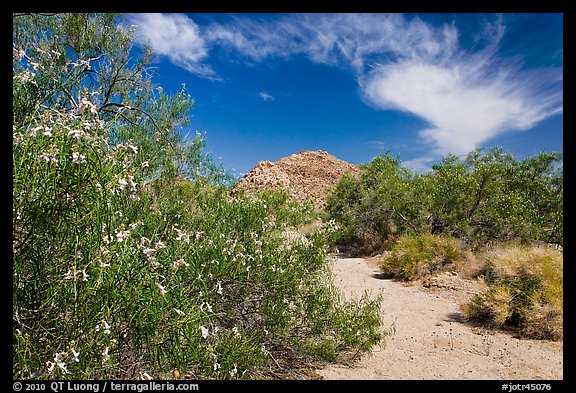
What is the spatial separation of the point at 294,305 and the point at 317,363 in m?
1.10

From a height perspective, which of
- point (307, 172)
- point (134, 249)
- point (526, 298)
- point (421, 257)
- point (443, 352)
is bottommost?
point (443, 352)

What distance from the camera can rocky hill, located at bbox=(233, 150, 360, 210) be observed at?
37.2 meters

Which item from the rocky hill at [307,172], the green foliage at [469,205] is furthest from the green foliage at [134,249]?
the rocky hill at [307,172]

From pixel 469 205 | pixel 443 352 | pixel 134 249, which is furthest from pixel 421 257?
pixel 134 249

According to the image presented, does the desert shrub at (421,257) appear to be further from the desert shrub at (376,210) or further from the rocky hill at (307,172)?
the rocky hill at (307,172)

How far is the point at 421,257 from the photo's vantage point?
12.8m

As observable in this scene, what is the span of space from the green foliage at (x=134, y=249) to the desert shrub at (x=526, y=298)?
3.39 m

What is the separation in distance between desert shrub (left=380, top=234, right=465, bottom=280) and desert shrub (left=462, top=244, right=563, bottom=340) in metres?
3.27

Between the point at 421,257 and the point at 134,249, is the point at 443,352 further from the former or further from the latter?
the point at 134,249

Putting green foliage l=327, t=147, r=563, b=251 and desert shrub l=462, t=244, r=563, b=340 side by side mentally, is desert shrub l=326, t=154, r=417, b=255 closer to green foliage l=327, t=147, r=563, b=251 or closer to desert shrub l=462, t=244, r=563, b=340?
green foliage l=327, t=147, r=563, b=251

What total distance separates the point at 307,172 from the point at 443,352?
122 feet

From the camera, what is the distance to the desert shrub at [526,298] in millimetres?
7641
